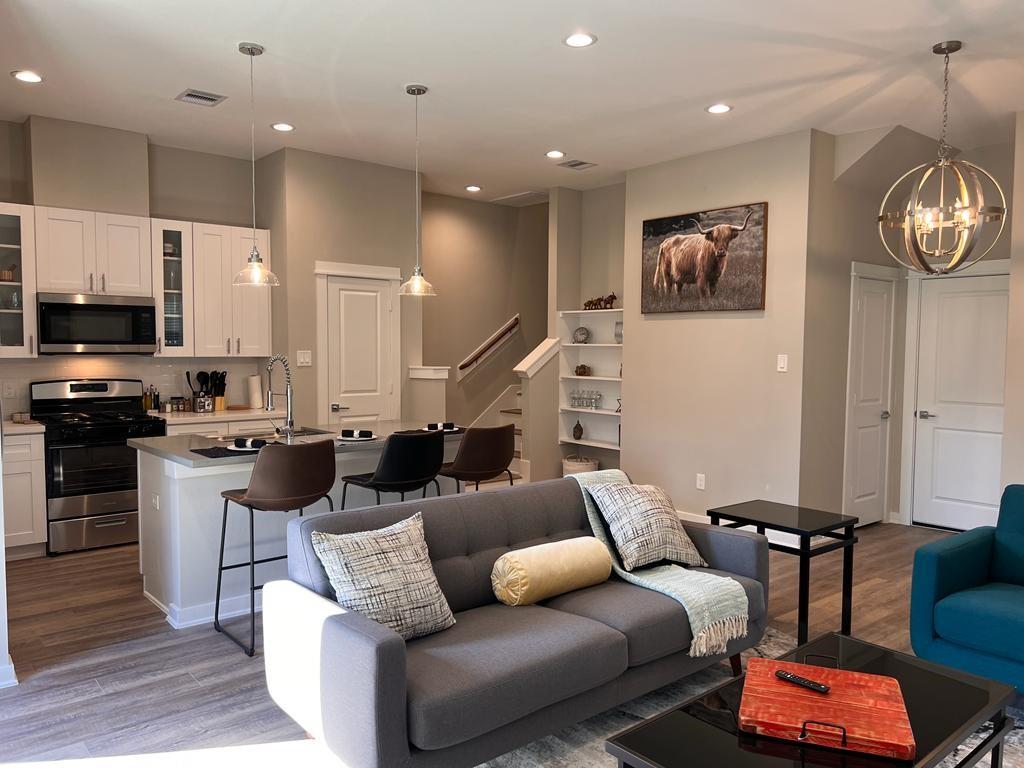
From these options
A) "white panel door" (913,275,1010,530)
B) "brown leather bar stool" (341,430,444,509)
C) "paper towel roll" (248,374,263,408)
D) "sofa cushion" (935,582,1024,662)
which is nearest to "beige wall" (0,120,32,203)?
"paper towel roll" (248,374,263,408)

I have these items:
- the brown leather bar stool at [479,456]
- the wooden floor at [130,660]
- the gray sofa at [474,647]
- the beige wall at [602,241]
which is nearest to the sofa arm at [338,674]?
the gray sofa at [474,647]

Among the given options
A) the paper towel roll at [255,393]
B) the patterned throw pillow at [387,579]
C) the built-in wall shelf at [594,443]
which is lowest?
the built-in wall shelf at [594,443]

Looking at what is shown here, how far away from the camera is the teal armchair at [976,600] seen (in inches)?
117

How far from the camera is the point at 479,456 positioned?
453 cm

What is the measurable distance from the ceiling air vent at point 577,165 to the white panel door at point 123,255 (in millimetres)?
3332

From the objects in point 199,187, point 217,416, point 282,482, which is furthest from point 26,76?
point 282,482

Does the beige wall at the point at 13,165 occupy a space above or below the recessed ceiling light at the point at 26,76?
below

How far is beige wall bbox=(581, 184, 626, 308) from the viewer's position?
23.9 feet

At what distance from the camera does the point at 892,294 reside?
6254 mm

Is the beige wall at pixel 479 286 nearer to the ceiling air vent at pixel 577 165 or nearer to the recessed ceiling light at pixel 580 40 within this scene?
the ceiling air vent at pixel 577 165

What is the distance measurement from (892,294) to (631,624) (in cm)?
469

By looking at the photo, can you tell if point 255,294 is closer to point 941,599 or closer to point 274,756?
point 274,756

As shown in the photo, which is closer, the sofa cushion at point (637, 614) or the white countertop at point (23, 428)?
the sofa cushion at point (637, 614)

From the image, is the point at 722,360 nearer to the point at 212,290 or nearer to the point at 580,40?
the point at 580,40
